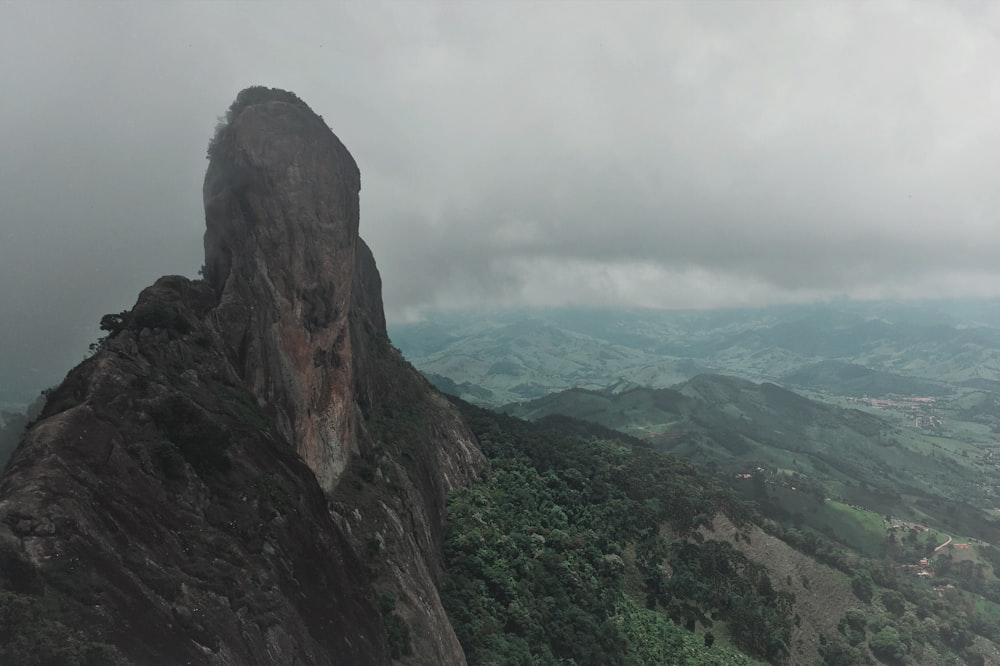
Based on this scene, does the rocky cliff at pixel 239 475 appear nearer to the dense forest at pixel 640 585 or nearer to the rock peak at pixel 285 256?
the rock peak at pixel 285 256

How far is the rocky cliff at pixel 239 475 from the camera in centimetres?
1647

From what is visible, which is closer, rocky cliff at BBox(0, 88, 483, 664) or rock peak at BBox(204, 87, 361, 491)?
rocky cliff at BBox(0, 88, 483, 664)

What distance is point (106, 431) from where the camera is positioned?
21906mm

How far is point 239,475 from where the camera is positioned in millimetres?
26766

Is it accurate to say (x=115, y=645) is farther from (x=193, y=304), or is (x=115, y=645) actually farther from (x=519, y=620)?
(x=519, y=620)

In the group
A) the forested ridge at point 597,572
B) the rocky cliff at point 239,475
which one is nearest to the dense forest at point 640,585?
the forested ridge at point 597,572

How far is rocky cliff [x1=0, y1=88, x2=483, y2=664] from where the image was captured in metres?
16.5

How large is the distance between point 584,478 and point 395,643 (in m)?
77.6

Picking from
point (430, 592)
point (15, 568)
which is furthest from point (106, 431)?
point (430, 592)

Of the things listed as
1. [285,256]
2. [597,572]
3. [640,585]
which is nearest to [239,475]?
[285,256]

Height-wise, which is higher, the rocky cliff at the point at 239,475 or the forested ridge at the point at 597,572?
the rocky cliff at the point at 239,475

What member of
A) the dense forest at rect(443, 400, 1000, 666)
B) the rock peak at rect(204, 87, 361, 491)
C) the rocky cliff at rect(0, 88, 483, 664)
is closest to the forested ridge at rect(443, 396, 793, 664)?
the dense forest at rect(443, 400, 1000, 666)

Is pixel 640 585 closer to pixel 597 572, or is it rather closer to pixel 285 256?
pixel 597 572

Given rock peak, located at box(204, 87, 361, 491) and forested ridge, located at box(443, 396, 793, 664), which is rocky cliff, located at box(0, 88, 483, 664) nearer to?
rock peak, located at box(204, 87, 361, 491)
